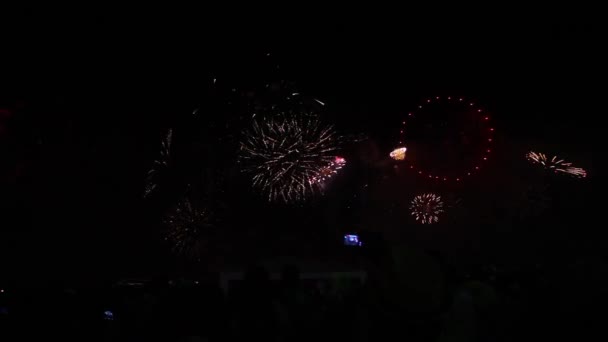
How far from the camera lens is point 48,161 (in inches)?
431

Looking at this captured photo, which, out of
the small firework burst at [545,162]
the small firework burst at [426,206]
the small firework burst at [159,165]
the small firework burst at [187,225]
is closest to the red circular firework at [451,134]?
the small firework burst at [426,206]

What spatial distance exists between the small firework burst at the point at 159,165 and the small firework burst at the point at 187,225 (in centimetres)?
62

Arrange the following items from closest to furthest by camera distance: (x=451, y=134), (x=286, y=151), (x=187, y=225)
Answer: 1. (x=286, y=151)
2. (x=451, y=134)
3. (x=187, y=225)

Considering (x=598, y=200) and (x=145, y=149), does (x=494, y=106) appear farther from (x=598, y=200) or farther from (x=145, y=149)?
(x=145, y=149)

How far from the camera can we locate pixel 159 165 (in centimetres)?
1088

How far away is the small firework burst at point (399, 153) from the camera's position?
1195cm

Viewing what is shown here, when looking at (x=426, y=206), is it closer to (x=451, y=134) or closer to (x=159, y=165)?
(x=451, y=134)

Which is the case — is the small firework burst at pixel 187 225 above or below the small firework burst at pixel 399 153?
below

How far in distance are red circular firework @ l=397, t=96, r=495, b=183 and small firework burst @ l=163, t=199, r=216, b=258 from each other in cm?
352

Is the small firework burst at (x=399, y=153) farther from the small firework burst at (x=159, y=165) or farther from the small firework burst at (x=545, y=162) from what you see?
the small firework burst at (x=159, y=165)

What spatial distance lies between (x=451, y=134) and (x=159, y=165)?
15.6 ft

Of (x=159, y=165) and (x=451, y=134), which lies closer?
(x=451, y=134)

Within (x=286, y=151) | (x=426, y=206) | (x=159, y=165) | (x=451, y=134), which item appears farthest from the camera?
(x=426, y=206)

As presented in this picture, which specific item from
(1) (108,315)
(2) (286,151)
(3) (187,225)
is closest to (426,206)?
(2) (286,151)
